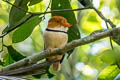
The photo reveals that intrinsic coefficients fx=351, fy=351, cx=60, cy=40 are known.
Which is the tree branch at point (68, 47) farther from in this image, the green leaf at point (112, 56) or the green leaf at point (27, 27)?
the green leaf at point (27, 27)

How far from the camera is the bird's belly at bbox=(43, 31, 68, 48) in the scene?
1.16 meters

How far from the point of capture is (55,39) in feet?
3.87

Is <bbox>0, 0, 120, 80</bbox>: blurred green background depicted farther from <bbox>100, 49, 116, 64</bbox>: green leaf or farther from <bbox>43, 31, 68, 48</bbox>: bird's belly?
<bbox>100, 49, 116, 64</bbox>: green leaf

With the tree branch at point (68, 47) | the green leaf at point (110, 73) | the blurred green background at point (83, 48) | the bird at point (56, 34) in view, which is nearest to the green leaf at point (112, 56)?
the tree branch at point (68, 47)

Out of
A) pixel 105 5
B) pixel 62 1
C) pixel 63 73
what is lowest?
pixel 63 73

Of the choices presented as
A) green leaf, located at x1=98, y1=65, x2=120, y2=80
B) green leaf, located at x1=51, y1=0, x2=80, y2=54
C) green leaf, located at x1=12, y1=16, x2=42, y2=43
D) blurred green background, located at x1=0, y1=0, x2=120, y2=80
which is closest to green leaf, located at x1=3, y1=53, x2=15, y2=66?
green leaf, located at x1=12, y1=16, x2=42, y2=43

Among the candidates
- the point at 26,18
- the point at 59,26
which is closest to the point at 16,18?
the point at 26,18

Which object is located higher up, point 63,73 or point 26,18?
point 26,18

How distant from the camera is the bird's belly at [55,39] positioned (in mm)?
1158

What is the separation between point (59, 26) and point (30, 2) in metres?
0.16

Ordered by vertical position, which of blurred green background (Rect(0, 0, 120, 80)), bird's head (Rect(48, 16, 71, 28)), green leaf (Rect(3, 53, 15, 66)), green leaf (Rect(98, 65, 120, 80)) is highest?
bird's head (Rect(48, 16, 71, 28))

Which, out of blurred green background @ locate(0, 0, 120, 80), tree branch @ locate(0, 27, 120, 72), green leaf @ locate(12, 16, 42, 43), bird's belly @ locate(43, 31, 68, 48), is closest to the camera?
tree branch @ locate(0, 27, 120, 72)

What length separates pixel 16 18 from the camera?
1260 millimetres

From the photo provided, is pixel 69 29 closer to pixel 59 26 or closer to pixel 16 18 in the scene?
pixel 59 26
